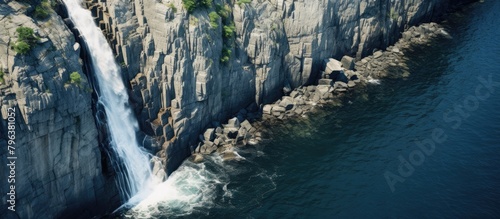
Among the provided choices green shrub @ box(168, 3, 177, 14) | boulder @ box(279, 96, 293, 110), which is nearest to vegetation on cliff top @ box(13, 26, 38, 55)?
green shrub @ box(168, 3, 177, 14)

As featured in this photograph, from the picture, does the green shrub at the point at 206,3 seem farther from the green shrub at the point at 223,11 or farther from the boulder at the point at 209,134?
the boulder at the point at 209,134

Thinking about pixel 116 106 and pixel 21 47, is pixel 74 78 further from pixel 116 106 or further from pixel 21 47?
pixel 116 106

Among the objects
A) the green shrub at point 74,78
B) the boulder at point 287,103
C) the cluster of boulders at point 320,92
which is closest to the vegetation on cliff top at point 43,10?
the green shrub at point 74,78

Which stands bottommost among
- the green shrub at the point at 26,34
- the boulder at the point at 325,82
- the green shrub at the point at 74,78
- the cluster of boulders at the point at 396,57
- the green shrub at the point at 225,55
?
the boulder at the point at 325,82

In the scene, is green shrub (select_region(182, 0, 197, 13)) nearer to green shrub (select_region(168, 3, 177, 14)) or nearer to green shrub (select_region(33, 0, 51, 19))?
green shrub (select_region(168, 3, 177, 14))

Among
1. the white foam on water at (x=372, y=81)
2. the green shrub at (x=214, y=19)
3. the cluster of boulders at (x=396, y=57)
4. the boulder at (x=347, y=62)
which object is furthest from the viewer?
the cluster of boulders at (x=396, y=57)

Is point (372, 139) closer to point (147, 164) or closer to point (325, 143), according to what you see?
point (325, 143)
